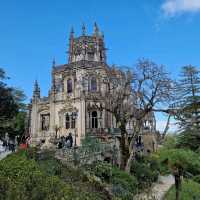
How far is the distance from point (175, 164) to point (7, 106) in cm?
2177

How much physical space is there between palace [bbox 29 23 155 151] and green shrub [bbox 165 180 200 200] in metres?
12.9

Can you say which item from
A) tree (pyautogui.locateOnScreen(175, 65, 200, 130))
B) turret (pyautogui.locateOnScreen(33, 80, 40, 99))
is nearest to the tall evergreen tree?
tree (pyautogui.locateOnScreen(175, 65, 200, 130))

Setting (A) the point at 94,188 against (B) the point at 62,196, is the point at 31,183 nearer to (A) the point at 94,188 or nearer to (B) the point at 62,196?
(B) the point at 62,196

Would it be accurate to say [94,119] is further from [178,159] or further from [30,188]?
[30,188]

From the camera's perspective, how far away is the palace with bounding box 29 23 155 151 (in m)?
41.5

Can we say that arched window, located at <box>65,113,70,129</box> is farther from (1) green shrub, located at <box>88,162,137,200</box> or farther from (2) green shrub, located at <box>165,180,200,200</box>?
(2) green shrub, located at <box>165,180,200,200</box>

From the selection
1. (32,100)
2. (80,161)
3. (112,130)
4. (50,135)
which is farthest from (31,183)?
(32,100)

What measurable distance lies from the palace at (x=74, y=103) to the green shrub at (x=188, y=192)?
12.9 m

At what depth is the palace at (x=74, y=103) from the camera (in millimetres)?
41469

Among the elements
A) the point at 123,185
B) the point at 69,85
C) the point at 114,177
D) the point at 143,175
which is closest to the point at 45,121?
the point at 69,85

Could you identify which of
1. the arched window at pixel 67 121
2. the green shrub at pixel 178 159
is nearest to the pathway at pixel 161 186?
the green shrub at pixel 178 159

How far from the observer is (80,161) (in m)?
24.7

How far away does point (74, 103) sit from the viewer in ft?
139

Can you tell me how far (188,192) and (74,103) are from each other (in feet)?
69.0
